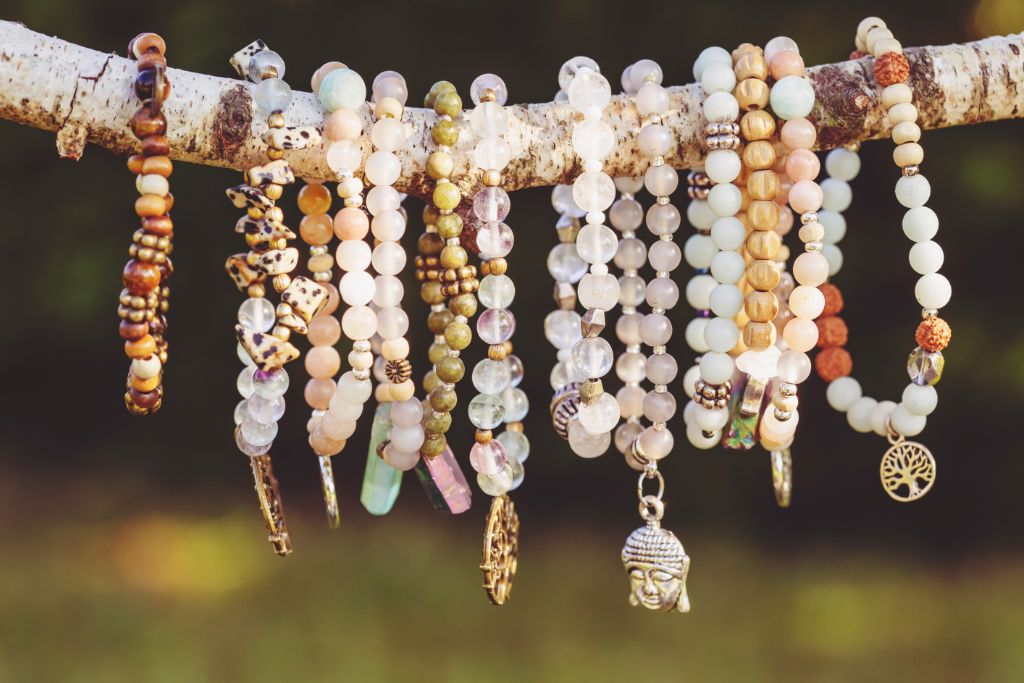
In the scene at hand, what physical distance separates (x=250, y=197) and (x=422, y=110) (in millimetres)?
173

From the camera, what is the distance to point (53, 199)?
1542mm

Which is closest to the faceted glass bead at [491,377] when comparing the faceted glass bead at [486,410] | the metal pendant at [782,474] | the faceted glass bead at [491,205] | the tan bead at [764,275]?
the faceted glass bead at [486,410]

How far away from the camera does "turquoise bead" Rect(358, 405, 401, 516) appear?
33.1 inches

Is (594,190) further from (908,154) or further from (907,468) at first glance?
(907,468)

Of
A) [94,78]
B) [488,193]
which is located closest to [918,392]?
[488,193]

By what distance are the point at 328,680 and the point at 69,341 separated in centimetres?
73

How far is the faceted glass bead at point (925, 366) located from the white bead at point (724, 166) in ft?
0.73

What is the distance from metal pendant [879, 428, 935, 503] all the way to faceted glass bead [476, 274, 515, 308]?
0.37m

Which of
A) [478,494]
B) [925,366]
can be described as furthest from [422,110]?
[478,494]

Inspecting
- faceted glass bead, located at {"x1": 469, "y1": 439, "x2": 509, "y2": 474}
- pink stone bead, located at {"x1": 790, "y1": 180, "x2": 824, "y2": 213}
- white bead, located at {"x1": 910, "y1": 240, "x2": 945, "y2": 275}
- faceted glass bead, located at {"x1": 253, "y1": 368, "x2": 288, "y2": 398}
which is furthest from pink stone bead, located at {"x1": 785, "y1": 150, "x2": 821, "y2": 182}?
faceted glass bead, located at {"x1": 253, "y1": 368, "x2": 288, "y2": 398}

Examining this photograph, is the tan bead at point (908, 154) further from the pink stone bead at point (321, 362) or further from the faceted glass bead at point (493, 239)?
the pink stone bead at point (321, 362)

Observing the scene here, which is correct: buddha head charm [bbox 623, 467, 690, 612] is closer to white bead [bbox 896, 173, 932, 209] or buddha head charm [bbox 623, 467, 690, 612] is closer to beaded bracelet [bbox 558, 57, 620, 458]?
beaded bracelet [bbox 558, 57, 620, 458]

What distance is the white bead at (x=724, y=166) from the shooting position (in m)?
0.78

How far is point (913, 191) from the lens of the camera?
790 mm
